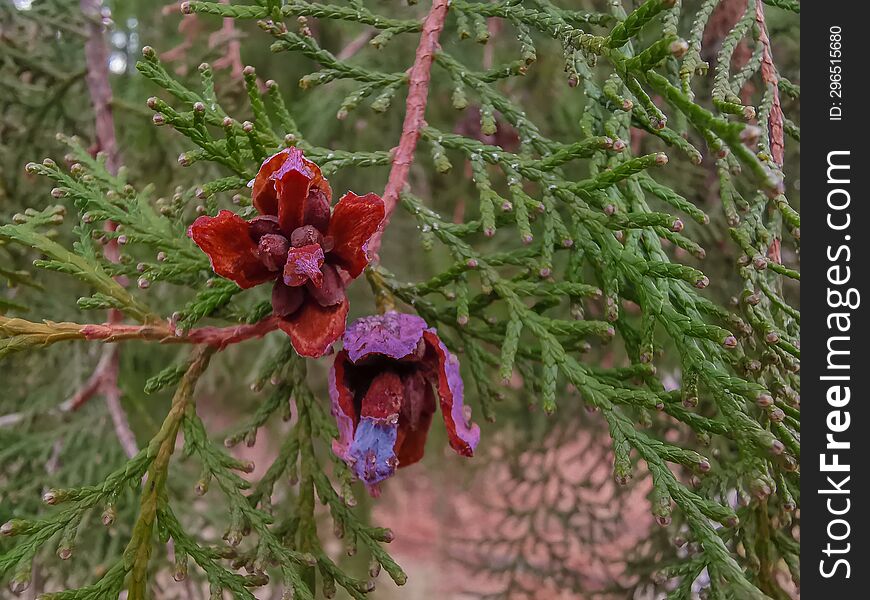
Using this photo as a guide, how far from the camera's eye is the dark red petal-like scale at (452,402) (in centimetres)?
88

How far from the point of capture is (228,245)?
821 millimetres

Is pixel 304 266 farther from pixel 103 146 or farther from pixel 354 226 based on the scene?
pixel 103 146

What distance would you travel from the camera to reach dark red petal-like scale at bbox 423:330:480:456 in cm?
88

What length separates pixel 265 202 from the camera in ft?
2.78

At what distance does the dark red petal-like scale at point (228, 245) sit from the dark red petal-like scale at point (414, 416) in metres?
0.24

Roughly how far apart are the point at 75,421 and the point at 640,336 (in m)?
1.41

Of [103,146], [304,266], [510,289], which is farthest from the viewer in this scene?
[103,146]

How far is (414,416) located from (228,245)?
330mm

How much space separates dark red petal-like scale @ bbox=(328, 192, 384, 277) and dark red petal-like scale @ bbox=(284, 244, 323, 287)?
36 mm
